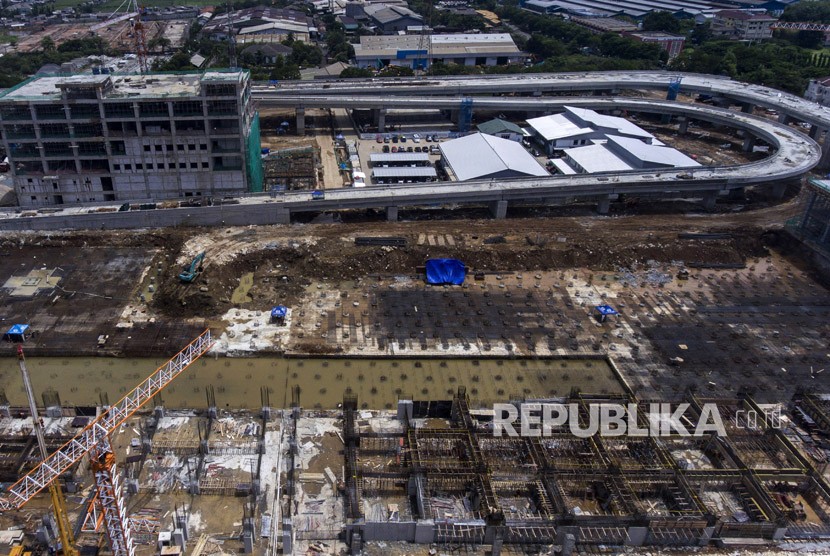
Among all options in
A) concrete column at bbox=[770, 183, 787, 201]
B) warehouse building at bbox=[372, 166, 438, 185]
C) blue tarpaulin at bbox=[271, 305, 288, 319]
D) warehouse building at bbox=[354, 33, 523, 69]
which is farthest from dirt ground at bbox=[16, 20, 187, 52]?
concrete column at bbox=[770, 183, 787, 201]

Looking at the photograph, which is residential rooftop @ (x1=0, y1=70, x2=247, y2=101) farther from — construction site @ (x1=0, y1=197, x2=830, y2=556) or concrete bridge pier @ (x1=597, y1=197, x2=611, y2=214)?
concrete bridge pier @ (x1=597, y1=197, x2=611, y2=214)

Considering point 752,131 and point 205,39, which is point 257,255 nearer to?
point 752,131

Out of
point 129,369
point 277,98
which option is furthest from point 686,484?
point 277,98

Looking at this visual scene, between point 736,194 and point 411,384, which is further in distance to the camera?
point 736,194

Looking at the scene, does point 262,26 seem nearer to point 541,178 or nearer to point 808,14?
point 541,178

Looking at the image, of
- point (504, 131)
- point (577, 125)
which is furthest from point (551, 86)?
point (504, 131)
